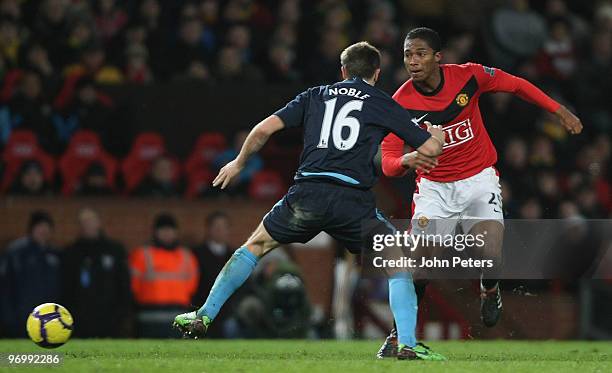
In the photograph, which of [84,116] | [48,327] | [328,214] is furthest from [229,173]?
[84,116]

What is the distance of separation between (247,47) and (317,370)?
9740mm

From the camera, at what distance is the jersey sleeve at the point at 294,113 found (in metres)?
9.17

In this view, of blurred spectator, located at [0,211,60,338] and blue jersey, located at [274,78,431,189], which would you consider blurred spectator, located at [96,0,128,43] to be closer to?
blurred spectator, located at [0,211,60,338]

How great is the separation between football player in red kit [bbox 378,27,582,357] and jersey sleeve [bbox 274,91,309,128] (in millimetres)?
1085

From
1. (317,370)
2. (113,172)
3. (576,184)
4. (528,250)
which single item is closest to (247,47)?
(113,172)

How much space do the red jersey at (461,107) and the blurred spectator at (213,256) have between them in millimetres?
4499

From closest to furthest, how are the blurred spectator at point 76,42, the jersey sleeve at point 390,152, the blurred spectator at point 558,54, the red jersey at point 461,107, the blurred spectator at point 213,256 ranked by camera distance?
1. the jersey sleeve at point 390,152
2. the red jersey at point 461,107
3. the blurred spectator at point 213,256
4. the blurred spectator at point 76,42
5. the blurred spectator at point 558,54

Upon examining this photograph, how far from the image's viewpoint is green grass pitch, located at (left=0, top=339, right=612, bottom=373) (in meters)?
8.23

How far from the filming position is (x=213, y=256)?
1441 centimetres

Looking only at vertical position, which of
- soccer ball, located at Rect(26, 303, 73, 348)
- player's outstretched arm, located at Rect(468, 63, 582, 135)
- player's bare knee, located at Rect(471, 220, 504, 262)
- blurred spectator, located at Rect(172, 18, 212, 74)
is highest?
blurred spectator, located at Rect(172, 18, 212, 74)

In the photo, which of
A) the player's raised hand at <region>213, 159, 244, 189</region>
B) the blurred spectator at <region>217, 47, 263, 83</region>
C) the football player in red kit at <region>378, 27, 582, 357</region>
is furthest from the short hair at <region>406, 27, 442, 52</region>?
the blurred spectator at <region>217, 47, 263, 83</region>

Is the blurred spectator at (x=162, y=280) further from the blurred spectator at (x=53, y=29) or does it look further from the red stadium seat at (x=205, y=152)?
the blurred spectator at (x=53, y=29)

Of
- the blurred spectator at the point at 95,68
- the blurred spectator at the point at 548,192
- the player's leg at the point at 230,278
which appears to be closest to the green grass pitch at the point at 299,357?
the player's leg at the point at 230,278

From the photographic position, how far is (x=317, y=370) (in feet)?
26.5
